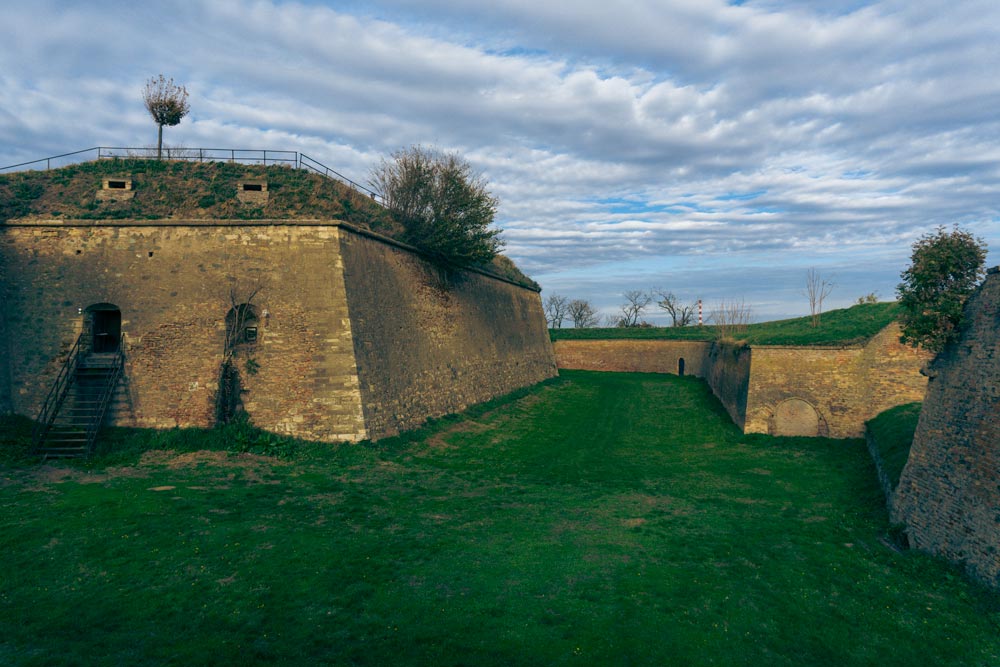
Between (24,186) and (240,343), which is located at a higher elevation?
(24,186)

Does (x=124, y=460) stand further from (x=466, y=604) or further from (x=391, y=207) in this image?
(x=391, y=207)

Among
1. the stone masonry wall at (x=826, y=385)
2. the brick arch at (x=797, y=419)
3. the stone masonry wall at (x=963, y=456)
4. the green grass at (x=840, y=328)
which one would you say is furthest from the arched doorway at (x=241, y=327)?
the brick arch at (x=797, y=419)

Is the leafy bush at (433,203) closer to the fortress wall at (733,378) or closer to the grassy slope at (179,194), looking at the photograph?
the grassy slope at (179,194)

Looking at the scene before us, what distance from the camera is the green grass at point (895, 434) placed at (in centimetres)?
1420

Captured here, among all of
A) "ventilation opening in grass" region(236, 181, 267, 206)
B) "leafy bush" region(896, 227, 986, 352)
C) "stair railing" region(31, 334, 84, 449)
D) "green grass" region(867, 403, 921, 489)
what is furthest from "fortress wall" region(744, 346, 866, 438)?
"stair railing" region(31, 334, 84, 449)

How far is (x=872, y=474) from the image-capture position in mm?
16562

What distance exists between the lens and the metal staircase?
596 inches

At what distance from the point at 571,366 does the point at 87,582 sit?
4731 cm

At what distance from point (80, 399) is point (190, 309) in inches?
166

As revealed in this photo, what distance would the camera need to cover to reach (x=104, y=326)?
1864 cm

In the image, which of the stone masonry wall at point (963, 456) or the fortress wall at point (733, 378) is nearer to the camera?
the stone masonry wall at point (963, 456)

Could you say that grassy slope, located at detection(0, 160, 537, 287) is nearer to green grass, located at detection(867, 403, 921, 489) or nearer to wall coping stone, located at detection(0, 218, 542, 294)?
wall coping stone, located at detection(0, 218, 542, 294)


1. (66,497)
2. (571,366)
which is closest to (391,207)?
(66,497)

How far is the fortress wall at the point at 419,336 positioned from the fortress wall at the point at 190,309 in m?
0.98
